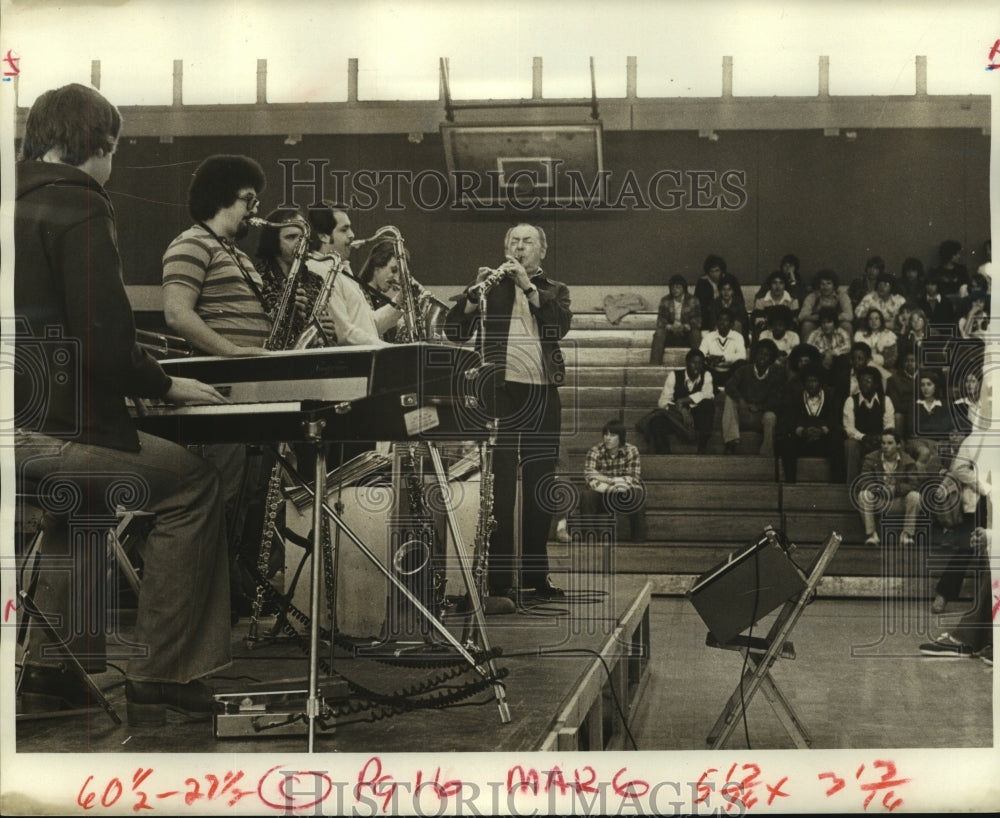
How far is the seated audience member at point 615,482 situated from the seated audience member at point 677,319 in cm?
30

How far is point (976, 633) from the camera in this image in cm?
400

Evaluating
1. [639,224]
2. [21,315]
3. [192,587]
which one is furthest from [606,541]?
[21,315]

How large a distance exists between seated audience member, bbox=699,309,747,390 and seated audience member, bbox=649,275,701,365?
1.9 inches

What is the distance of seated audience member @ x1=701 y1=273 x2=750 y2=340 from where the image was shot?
4.12 m

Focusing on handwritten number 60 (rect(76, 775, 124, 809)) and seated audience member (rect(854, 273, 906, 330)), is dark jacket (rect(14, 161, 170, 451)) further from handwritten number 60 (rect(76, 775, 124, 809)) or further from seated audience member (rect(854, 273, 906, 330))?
seated audience member (rect(854, 273, 906, 330))

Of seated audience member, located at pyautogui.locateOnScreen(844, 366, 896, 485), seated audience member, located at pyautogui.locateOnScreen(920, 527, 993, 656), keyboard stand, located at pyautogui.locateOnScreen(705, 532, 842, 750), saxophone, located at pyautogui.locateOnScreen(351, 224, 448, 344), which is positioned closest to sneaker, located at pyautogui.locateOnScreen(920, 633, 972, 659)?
seated audience member, located at pyautogui.locateOnScreen(920, 527, 993, 656)

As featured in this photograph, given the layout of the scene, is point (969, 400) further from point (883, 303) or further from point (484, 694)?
point (484, 694)

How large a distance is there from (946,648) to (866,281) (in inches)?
48.3

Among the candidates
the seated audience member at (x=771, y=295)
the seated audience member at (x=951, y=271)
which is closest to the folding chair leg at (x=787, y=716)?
the seated audience member at (x=771, y=295)

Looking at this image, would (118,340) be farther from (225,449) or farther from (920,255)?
(920,255)

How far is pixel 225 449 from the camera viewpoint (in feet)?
13.2

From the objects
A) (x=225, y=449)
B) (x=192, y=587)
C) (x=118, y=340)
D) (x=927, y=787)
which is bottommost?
(x=927, y=787)

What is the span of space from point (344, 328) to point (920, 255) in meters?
1.93

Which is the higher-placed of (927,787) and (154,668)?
(154,668)
